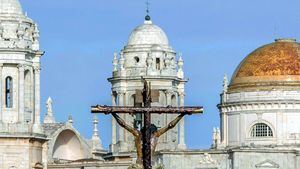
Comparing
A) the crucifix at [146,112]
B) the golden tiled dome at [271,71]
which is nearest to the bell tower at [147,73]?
the golden tiled dome at [271,71]

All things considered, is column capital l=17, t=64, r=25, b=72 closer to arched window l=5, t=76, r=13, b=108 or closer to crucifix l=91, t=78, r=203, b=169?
arched window l=5, t=76, r=13, b=108

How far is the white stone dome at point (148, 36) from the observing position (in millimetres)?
135500

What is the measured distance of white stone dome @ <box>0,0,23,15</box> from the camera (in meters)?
111

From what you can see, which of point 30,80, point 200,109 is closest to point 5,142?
point 30,80

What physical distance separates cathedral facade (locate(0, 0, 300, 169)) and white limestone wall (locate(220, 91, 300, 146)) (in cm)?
9

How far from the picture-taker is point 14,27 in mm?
110062

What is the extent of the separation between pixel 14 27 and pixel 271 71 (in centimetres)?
3982

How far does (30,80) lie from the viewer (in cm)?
11144

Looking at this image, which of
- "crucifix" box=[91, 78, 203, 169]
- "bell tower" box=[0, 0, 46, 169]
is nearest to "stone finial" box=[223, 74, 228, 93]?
"bell tower" box=[0, 0, 46, 169]

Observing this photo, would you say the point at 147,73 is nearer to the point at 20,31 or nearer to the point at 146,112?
the point at 20,31

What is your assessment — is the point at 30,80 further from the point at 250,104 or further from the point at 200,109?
the point at 200,109

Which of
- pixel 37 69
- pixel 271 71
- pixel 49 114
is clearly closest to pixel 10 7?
pixel 37 69

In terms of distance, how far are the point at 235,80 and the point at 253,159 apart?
1380cm

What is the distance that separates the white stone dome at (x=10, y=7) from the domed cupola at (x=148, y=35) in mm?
25198
